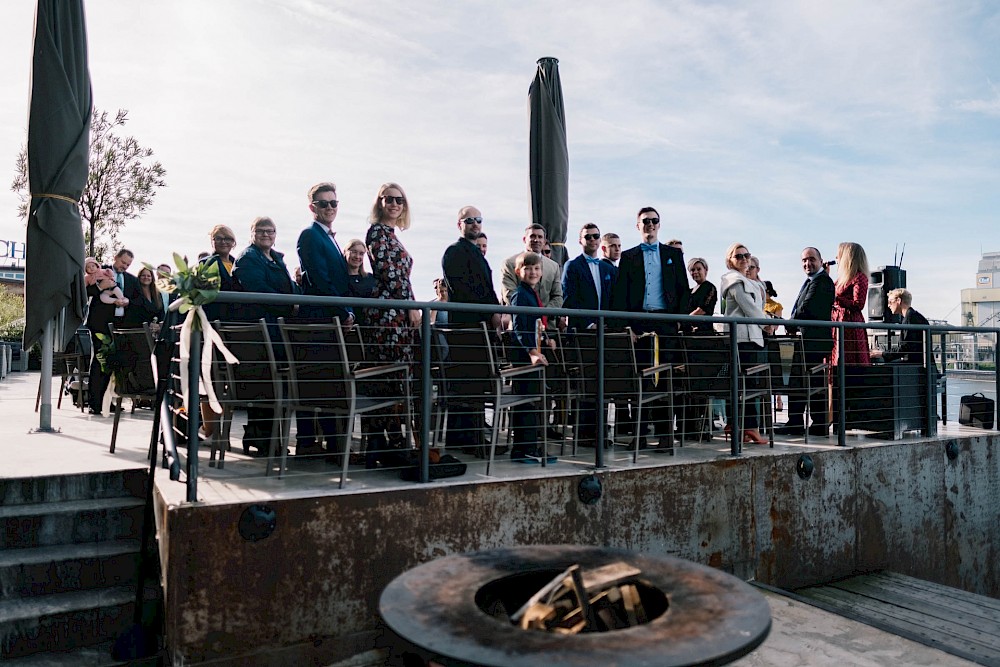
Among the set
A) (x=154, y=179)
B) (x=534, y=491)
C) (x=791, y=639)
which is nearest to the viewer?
(x=791, y=639)

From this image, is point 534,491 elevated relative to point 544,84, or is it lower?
lower

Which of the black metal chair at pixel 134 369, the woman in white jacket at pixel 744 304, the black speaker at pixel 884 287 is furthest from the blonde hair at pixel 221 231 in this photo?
the black speaker at pixel 884 287

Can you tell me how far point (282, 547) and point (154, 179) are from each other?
63.5 feet

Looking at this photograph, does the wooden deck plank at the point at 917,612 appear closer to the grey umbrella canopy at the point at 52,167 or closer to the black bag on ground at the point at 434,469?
the black bag on ground at the point at 434,469

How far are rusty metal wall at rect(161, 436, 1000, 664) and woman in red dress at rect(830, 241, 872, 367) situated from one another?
109cm

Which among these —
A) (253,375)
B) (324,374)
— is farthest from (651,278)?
(253,375)

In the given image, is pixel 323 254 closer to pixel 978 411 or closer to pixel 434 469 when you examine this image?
pixel 434 469

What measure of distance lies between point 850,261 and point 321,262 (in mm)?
4986

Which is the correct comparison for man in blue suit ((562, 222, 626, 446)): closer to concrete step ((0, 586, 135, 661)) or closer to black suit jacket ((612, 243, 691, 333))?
black suit jacket ((612, 243, 691, 333))

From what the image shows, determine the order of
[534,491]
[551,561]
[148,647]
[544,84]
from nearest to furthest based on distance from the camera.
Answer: [551,561] < [148,647] < [534,491] < [544,84]

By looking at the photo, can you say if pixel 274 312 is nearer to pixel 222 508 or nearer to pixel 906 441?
pixel 222 508

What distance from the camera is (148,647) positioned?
11.6 ft

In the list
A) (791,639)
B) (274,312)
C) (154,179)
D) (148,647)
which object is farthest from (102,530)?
(154,179)

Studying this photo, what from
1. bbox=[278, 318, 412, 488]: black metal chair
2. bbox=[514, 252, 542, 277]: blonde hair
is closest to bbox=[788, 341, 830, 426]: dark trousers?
bbox=[514, 252, 542, 277]: blonde hair
